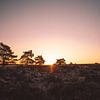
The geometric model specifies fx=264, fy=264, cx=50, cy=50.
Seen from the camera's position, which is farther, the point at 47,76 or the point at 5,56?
the point at 5,56

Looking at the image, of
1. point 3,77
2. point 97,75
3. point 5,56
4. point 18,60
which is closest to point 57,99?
point 3,77

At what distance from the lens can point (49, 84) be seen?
3594 cm

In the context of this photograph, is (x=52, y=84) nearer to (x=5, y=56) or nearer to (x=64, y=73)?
(x=64, y=73)

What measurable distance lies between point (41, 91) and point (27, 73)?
27.2ft

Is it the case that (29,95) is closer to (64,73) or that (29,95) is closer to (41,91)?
(41,91)

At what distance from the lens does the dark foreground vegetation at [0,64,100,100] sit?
3181 centimetres

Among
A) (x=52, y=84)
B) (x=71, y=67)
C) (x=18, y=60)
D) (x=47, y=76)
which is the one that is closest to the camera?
(x=52, y=84)

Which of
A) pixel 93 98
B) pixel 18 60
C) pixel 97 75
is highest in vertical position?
pixel 18 60

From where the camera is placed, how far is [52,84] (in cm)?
3594

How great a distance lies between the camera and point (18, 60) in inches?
3302

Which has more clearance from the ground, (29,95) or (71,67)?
(71,67)

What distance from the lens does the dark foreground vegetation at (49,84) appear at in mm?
31812

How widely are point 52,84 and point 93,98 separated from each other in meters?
6.68

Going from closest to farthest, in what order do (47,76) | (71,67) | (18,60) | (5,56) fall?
1. (47,76)
2. (71,67)
3. (5,56)
4. (18,60)
